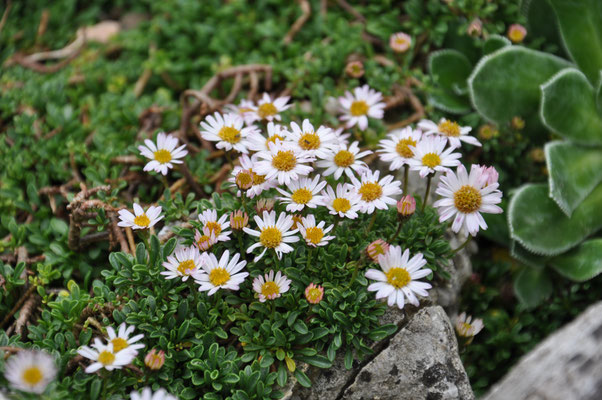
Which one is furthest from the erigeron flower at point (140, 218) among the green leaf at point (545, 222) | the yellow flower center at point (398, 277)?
the green leaf at point (545, 222)

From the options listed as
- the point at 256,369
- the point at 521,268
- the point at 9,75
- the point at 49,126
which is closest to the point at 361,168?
the point at 256,369

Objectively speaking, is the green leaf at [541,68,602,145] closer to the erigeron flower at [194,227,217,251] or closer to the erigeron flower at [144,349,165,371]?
the erigeron flower at [194,227,217,251]

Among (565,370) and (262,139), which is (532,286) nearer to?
(565,370)

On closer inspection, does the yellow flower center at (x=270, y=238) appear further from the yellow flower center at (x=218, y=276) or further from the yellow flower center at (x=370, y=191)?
the yellow flower center at (x=370, y=191)

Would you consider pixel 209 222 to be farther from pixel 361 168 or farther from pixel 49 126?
pixel 49 126

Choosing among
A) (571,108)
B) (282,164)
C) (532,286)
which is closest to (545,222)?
(532,286)

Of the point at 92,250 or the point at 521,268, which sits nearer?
the point at 92,250
